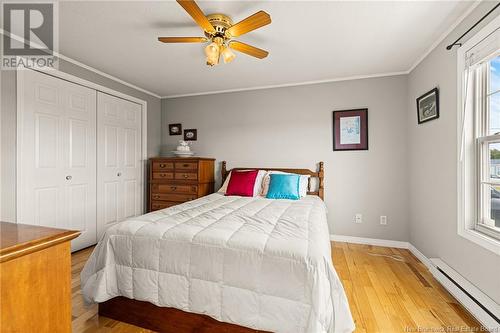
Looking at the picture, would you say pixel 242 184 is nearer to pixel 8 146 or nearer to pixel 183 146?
pixel 183 146

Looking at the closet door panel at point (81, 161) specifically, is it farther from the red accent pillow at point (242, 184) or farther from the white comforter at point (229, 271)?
the red accent pillow at point (242, 184)

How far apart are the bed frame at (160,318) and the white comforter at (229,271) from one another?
6cm

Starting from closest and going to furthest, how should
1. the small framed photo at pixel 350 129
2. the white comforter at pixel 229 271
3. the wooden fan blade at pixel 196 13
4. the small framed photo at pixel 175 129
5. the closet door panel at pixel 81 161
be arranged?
the white comforter at pixel 229 271 < the wooden fan blade at pixel 196 13 < the closet door panel at pixel 81 161 < the small framed photo at pixel 350 129 < the small framed photo at pixel 175 129

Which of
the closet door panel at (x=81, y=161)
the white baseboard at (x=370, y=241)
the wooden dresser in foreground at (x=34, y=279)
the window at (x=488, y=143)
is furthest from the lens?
the white baseboard at (x=370, y=241)

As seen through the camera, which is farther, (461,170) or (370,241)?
(370,241)

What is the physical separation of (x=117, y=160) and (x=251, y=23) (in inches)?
111

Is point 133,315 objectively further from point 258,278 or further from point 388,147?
point 388,147

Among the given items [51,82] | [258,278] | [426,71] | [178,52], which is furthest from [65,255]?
[426,71]

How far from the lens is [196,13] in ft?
5.21

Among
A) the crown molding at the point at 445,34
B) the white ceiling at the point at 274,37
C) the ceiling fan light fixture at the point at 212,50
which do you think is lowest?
the ceiling fan light fixture at the point at 212,50

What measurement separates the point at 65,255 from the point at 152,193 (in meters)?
2.89

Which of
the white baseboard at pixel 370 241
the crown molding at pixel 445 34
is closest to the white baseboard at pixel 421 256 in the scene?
the white baseboard at pixel 370 241

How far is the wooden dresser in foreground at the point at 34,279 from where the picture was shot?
724 mm

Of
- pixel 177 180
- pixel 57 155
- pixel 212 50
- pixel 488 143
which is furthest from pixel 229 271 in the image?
pixel 57 155
